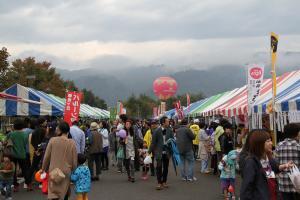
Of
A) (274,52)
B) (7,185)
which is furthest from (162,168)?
(274,52)

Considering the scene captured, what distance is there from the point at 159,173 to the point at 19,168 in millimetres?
3905

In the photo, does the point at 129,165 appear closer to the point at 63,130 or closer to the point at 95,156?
the point at 95,156

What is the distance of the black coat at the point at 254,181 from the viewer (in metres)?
5.10

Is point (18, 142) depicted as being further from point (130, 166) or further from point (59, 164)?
point (59, 164)

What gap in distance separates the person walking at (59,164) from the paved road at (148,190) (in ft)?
12.1

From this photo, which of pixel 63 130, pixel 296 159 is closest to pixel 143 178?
pixel 63 130

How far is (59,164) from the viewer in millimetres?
7594

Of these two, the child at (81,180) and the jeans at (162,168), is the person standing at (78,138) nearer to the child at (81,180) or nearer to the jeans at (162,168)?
the jeans at (162,168)

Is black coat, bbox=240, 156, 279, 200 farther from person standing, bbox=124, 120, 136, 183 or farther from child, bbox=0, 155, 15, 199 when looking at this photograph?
person standing, bbox=124, 120, 136, 183

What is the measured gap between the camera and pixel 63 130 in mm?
7867

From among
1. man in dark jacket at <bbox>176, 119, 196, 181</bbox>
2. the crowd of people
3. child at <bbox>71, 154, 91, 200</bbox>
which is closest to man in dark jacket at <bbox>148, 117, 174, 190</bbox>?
the crowd of people

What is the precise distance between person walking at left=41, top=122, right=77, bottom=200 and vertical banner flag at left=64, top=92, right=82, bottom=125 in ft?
25.3

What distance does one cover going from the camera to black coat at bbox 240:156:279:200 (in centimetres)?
510

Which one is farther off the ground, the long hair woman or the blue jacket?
the long hair woman
